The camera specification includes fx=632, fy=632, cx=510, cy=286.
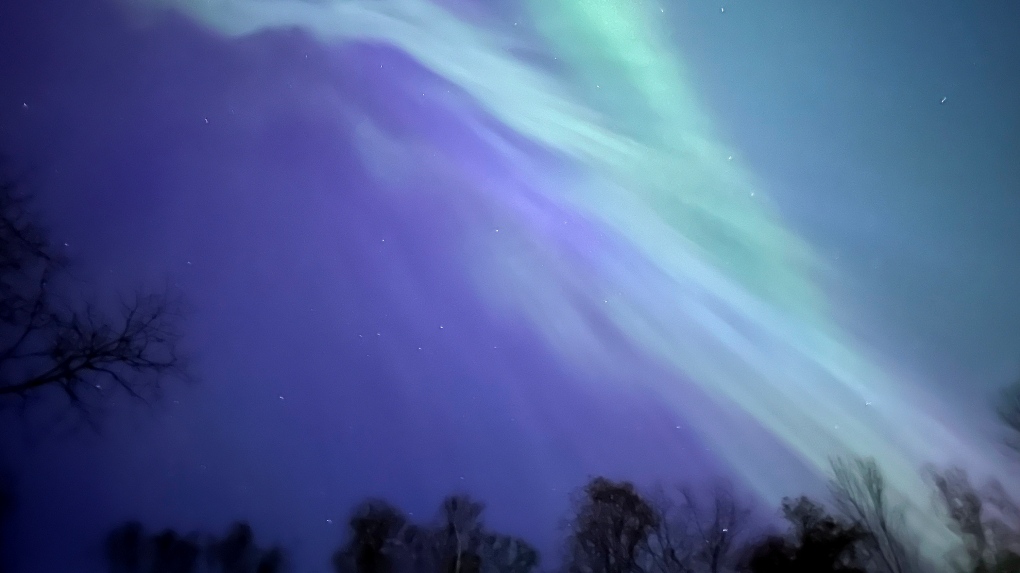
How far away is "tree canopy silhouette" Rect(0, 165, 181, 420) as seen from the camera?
3053 mm

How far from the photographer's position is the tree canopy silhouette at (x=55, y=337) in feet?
10.0

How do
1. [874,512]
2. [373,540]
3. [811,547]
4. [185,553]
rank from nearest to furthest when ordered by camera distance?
[185,553] < [373,540] < [811,547] < [874,512]

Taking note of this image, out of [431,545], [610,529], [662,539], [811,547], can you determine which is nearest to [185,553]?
[431,545]

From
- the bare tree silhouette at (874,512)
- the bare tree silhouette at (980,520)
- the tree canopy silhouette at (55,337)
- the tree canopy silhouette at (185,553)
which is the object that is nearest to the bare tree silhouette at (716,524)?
the bare tree silhouette at (874,512)

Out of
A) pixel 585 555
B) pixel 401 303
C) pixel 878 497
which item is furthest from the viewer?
pixel 401 303

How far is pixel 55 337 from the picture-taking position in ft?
10.3

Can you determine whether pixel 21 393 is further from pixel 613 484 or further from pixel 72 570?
pixel 613 484

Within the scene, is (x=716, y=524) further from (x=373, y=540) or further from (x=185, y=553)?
(x=185, y=553)

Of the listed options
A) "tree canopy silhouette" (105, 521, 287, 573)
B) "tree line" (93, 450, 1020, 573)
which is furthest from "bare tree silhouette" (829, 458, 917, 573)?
"tree canopy silhouette" (105, 521, 287, 573)

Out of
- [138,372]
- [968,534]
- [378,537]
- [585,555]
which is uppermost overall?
[138,372]

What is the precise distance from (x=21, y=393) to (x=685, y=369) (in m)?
3.62

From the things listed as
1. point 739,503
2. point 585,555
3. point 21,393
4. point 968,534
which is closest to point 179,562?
point 21,393

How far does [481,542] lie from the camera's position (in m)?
3.36

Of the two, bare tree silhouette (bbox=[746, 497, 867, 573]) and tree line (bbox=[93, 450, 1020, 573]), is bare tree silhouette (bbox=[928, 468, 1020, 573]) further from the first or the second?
bare tree silhouette (bbox=[746, 497, 867, 573])
